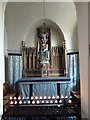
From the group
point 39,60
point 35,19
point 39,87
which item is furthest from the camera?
point 39,60

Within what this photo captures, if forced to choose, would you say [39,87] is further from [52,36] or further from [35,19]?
[35,19]

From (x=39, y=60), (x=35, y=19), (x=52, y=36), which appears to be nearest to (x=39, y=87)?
(x=39, y=60)

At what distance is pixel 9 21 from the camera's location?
9125mm

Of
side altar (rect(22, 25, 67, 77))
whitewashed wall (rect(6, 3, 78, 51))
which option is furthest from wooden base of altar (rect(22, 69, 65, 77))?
whitewashed wall (rect(6, 3, 78, 51))

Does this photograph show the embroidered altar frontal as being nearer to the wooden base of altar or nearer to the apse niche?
the wooden base of altar

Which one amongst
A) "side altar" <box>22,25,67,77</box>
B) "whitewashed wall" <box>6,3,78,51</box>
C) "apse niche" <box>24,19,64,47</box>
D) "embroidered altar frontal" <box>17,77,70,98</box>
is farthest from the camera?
"apse niche" <box>24,19,64,47</box>

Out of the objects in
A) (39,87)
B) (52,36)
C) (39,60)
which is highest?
(52,36)

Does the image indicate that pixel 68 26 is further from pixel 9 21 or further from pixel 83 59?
pixel 83 59

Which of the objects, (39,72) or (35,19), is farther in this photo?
(39,72)

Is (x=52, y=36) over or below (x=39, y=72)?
over

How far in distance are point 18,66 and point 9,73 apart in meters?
0.65

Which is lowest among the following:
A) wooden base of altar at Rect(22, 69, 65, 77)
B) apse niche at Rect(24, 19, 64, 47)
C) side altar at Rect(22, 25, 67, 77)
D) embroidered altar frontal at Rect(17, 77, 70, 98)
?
embroidered altar frontal at Rect(17, 77, 70, 98)

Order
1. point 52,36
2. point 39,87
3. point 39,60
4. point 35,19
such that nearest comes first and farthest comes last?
point 39,87 → point 35,19 → point 39,60 → point 52,36

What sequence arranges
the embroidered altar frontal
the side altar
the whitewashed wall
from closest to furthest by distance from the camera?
the embroidered altar frontal
the whitewashed wall
the side altar
